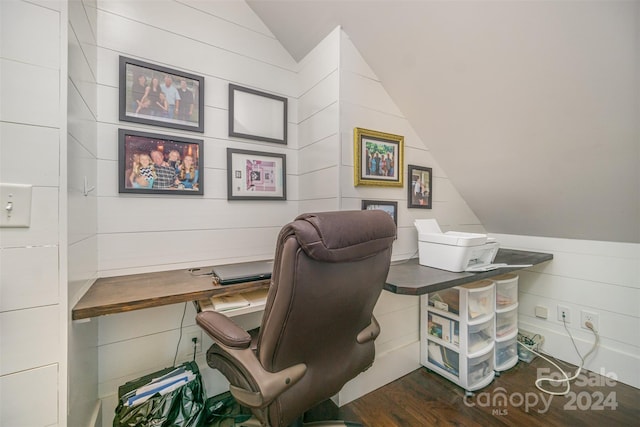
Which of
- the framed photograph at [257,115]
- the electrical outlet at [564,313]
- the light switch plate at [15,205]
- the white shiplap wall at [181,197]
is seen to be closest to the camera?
the light switch plate at [15,205]

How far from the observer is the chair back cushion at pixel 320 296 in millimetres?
810

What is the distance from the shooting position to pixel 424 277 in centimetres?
140

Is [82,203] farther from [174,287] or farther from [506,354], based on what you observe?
[506,354]

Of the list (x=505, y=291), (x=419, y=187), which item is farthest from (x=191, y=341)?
(x=505, y=291)

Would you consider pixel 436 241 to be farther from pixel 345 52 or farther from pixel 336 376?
pixel 345 52

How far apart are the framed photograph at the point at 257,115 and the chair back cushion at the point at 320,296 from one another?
113cm

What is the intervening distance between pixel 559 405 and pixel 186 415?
6.78ft

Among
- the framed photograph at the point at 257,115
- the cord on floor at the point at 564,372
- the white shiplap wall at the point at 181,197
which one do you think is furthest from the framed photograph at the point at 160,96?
the cord on floor at the point at 564,372

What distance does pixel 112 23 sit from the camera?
4.52ft

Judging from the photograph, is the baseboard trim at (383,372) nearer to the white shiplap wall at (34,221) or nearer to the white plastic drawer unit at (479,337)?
the white plastic drawer unit at (479,337)

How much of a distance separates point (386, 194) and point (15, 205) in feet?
5.48

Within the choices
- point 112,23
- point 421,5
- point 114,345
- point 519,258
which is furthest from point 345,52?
point 114,345

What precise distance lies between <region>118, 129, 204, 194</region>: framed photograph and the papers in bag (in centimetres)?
94

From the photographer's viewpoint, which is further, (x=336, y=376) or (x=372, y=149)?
(x=372, y=149)
